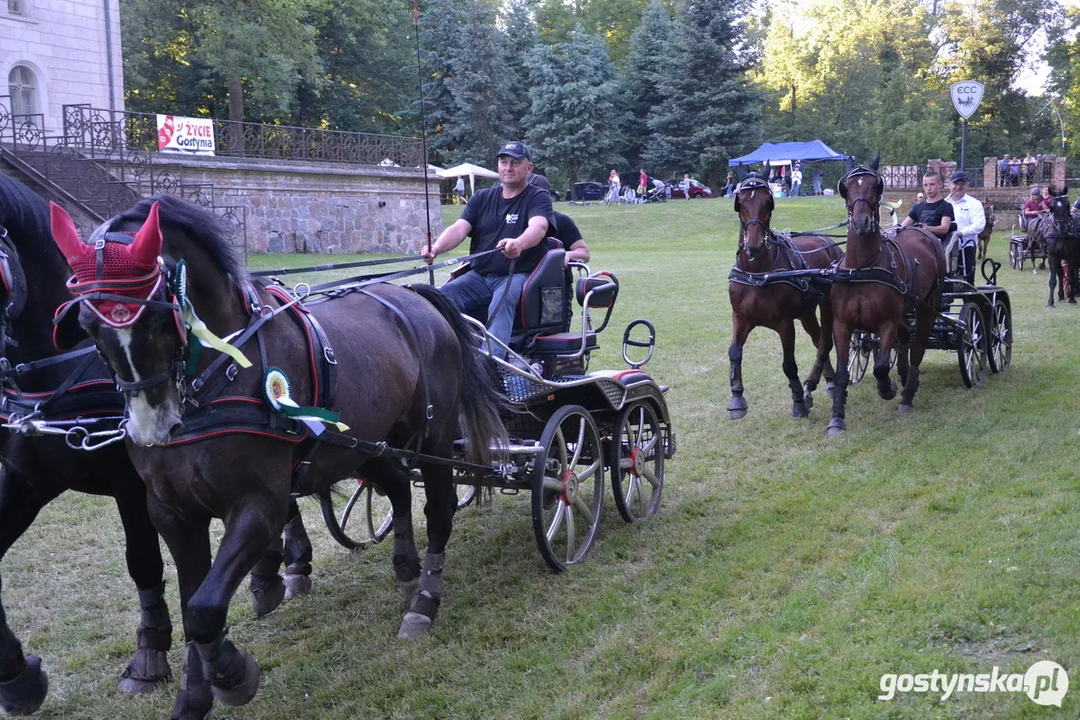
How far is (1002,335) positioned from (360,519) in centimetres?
780

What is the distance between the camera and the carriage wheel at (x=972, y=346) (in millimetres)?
10234

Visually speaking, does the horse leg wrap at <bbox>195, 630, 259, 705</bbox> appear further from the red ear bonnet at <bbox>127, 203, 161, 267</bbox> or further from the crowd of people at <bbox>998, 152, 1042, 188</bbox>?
the crowd of people at <bbox>998, 152, 1042, 188</bbox>

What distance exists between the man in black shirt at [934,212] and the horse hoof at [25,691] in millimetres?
9242

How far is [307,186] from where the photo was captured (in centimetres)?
2784

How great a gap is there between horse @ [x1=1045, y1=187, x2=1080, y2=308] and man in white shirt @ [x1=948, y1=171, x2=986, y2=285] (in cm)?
565

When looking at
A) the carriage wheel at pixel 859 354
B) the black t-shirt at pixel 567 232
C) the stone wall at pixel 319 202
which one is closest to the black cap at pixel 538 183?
the black t-shirt at pixel 567 232

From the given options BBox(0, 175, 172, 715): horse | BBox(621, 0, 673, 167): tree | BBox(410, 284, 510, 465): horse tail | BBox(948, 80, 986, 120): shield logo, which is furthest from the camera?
BBox(621, 0, 673, 167): tree

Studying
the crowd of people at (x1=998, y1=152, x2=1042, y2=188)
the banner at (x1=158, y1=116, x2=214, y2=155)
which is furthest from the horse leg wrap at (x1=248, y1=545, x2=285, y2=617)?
the crowd of people at (x1=998, y1=152, x2=1042, y2=188)

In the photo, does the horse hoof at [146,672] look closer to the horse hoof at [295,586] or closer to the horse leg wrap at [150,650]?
the horse leg wrap at [150,650]

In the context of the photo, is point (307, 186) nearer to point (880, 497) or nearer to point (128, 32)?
point (128, 32)

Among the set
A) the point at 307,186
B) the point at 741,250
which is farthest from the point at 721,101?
the point at 741,250

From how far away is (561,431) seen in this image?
596 centimetres

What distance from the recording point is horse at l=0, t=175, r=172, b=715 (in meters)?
4.04

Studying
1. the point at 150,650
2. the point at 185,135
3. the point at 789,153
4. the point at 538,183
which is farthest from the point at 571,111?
the point at 150,650
